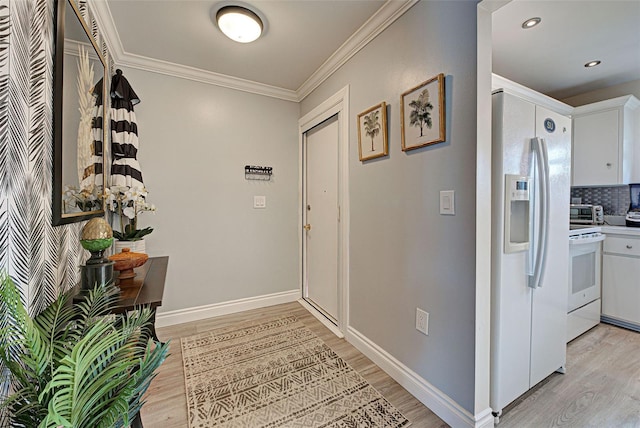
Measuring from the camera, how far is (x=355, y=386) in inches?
66.6

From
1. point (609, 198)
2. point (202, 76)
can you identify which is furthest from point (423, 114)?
point (609, 198)

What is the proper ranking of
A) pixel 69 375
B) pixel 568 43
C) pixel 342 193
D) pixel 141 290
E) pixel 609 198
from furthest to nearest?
1. pixel 609 198
2. pixel 342 193
3. pixel 568 43
4. pixel 141 290
5. pixel 69 375

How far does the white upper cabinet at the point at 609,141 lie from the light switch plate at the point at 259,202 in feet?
11.9

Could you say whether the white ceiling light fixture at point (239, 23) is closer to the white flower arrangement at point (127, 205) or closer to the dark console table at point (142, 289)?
the white flower arrangement at point (127, 205)

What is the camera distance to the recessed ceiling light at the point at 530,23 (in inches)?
75.9

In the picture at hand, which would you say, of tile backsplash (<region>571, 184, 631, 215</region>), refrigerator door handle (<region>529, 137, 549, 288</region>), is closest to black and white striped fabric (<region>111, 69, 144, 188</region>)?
refrigerator door handle (<region>529, 137, 549, 288</region>)

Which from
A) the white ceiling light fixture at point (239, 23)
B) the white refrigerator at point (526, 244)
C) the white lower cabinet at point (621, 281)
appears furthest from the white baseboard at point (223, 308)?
the white lower cabinet at point (621, 281)

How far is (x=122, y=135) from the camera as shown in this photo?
6.90 ft

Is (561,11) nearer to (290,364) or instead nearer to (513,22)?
(513,22)

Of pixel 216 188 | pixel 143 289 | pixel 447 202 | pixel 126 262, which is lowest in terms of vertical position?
pixel 143 289

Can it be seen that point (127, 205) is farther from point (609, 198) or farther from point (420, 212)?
point (609, 198)

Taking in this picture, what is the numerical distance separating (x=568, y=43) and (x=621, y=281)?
2.18 metres

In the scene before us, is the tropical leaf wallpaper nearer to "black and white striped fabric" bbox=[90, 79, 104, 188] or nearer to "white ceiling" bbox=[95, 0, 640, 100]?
"black and white striped fabric" bbox=[90, 79, 104, 188]

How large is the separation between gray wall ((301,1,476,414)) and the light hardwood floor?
0.65 ft
